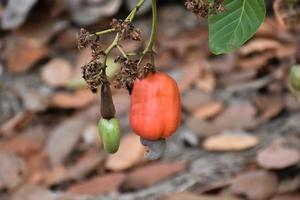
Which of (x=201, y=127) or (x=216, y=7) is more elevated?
(x=216, y=7)

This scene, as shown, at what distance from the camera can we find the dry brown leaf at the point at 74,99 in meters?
3.06

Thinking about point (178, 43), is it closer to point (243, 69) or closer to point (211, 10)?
point (243, 69)

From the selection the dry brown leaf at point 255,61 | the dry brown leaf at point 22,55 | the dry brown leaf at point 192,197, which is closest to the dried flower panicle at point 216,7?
the dry brown leaf at point 192,197

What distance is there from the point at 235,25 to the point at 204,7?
157 millimetres

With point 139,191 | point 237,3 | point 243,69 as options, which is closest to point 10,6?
point 243,69

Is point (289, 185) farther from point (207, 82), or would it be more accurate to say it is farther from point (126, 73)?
point (126, 73)

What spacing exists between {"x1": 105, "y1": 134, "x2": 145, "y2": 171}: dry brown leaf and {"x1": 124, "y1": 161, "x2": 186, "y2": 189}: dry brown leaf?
0.14 ft

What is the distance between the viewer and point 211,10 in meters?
1.43

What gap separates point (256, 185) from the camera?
7.54 feet

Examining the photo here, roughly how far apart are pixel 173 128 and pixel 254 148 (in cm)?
108

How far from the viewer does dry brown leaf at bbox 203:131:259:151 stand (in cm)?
254

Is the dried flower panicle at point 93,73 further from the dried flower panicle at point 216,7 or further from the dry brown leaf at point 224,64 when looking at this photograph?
the dry brown leaf at point 224,64

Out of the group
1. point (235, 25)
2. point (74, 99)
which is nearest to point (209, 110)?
point (74, 99)

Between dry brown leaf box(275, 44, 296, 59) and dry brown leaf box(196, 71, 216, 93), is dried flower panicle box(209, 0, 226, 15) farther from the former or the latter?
dry brown leaf box(275, 44, 296, 59)
